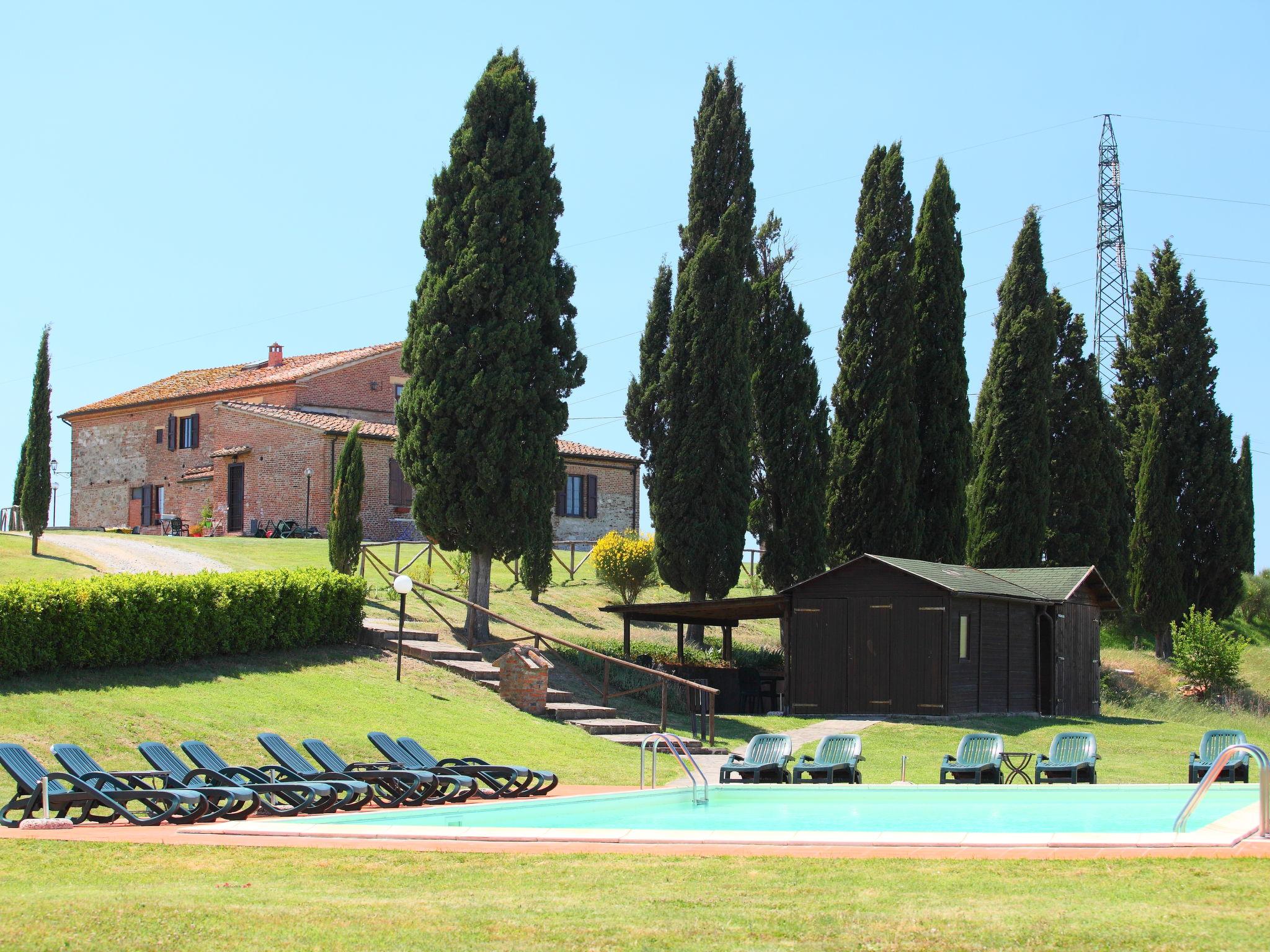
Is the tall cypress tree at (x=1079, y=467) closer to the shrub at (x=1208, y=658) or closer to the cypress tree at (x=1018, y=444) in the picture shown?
the cypress tree at (x=1018, y=444)

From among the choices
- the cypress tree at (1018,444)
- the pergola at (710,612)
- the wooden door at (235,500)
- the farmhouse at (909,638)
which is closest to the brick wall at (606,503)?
the wooden door at (235,500)

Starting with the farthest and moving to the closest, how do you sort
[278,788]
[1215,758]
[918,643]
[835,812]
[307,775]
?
[918,643] < [1215,758] < [307,775] < [835,812] < [278,788]

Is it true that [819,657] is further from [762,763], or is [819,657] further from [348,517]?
[348,517]

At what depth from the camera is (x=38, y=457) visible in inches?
1201

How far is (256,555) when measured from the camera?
118ft

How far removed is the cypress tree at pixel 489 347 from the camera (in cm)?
2578

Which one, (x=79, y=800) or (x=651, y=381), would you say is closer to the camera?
(x=79, y=800)

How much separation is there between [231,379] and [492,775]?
1584 inches

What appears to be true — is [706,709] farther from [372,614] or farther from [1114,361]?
[1114,361]

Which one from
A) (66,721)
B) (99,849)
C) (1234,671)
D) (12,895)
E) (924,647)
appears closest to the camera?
(12,895)

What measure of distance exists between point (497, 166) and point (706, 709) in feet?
35.3

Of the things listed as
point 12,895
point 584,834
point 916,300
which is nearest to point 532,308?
point 916,300

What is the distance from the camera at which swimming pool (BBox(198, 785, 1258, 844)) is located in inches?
478

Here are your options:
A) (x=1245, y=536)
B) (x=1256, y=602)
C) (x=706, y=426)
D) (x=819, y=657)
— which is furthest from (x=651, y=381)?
(x=1256, y=602)
